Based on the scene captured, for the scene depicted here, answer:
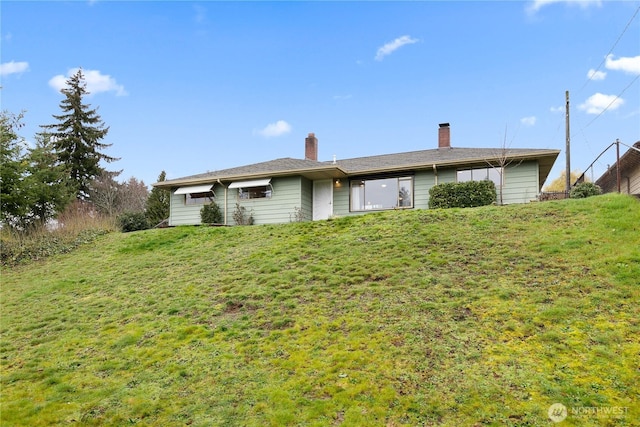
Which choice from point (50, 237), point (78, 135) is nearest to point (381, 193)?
point (50, 237)

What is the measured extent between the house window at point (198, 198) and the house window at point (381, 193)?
6.67 meters

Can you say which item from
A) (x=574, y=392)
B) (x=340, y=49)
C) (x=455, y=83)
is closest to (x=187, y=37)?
(x=340, y=49)

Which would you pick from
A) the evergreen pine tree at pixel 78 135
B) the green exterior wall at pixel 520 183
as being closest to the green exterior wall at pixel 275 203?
the green exterior wall at pixel 520 183

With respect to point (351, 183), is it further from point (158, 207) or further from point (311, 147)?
point (158, 207)

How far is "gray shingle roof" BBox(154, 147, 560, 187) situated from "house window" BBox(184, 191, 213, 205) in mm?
626

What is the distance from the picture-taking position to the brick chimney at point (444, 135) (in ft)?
65.3

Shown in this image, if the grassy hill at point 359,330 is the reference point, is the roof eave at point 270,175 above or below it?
above

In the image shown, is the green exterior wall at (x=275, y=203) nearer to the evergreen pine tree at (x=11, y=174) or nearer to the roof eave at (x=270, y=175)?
the roof eave at (x=270, y=175)

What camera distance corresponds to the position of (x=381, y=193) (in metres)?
17.8

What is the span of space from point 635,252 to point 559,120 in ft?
45.3

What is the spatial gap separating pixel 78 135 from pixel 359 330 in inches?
1199

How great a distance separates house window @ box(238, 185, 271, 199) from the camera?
18.3 metres

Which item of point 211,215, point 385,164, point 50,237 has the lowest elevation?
point 50,237

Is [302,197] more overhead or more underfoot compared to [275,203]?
more overhead
